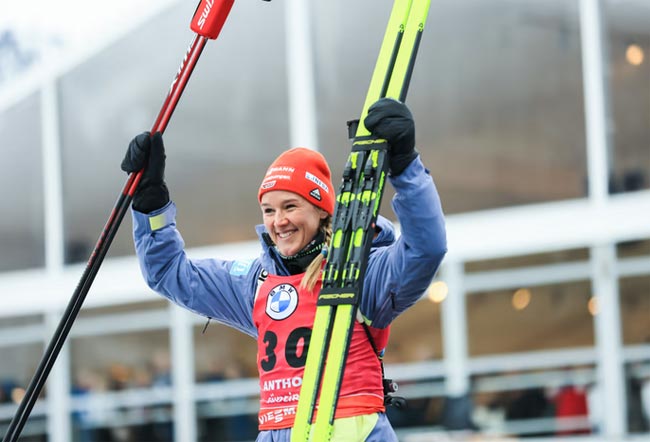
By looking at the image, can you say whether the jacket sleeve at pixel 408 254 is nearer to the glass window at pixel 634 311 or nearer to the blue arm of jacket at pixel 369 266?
the blue arm of jacket at pixel 369 266

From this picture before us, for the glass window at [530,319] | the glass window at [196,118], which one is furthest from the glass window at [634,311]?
the glass window at [196,118]

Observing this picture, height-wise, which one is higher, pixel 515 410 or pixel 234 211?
pixel 234 211

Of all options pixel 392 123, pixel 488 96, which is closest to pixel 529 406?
pixel 488 96

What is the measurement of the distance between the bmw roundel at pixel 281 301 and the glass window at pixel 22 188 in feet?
34.8

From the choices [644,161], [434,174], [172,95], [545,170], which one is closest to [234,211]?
[434,174]

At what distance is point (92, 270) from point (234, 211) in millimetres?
9011

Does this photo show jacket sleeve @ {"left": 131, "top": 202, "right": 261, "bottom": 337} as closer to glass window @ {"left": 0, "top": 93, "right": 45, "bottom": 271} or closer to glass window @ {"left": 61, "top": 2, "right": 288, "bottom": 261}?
glass window @ {"left": 61, "top": 2, "right": 288, "bottom": 261}

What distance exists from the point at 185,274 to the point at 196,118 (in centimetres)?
917

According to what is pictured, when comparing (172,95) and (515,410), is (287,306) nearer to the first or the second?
(172,95)

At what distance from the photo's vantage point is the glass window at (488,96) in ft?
36.8

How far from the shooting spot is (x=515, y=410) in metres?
11.2

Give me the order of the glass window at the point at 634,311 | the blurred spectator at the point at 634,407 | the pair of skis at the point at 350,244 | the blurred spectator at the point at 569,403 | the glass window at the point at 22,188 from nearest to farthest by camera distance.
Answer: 1. the pair of skis at the point at 350,244
2. the blurred spectator at the point at 634,407
3. the glass window at the point at 634,311
4. the blurred spectator at the point at 569,403
5. the glass window at the point at 22,188

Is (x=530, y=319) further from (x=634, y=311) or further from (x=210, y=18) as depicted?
(x=210, y=18)

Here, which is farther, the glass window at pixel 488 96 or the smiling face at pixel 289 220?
the glass window at pixel 488 96
